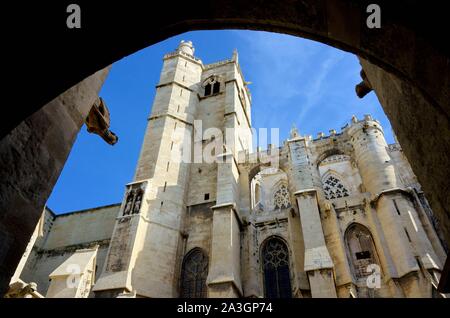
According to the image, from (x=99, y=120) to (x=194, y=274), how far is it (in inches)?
461

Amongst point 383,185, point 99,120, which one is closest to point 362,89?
point 99,120

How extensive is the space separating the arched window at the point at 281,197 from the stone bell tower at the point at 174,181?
4.43 meters

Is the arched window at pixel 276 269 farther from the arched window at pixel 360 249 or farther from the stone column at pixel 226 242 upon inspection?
the arched window at pixel 360 249

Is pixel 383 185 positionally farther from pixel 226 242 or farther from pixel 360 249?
pixel 226 242

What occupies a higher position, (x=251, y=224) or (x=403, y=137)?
(x=251, y=224)

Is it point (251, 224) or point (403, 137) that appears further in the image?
point (251, 224)

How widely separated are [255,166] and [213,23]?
609 inches

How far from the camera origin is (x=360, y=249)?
1270 cm

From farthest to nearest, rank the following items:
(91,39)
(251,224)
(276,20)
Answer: (251,224) → (276,20) → (91,39)

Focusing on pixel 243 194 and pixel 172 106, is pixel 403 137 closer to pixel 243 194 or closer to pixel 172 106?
pixel 243 194

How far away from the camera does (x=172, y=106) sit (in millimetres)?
20609

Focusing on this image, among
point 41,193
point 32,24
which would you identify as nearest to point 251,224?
point 41,193

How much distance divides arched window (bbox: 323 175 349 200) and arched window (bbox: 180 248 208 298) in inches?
380

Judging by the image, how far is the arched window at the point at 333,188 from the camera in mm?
20147
